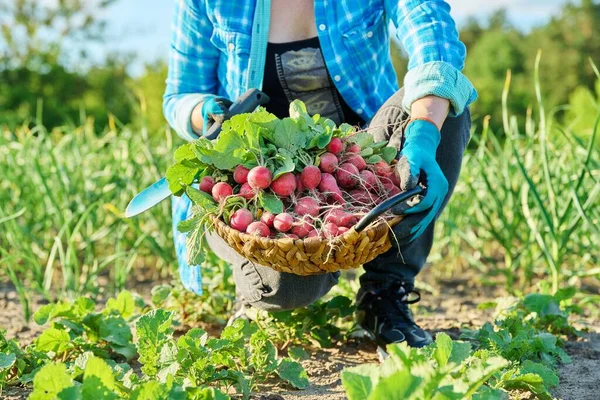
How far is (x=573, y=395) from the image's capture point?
1.50 metres

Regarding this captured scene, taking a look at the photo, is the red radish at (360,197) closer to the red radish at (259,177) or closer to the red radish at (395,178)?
the red radish at (395,178)

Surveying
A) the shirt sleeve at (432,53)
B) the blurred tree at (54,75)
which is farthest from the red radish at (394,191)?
Result: the blurred tree at (54,75)

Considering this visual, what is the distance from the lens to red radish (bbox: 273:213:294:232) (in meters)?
1.35

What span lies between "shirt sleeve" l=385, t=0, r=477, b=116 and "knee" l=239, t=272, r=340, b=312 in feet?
1.53

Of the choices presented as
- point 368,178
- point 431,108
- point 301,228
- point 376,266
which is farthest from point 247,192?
point 376,266

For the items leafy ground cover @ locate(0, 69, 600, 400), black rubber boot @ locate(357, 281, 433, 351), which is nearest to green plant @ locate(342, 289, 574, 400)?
leafy ground cover @ locate(0, 69, 600, 400)

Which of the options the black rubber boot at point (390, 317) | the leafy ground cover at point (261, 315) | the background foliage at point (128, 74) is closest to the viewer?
the leafy ground cover at point (261, 315)

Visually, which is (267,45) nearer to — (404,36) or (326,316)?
(404,36)

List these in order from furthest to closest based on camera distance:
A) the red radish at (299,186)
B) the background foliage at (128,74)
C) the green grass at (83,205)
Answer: the background foliage at (128,74) → the green grass at (83,205) → the red radish at (299,186)

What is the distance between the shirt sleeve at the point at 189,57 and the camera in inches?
76.7

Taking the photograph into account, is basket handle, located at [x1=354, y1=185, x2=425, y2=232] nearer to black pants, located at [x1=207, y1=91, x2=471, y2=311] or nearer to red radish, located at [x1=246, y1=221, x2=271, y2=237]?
red radish, located at [x1=246, y1=221, x2=271, y2=237]

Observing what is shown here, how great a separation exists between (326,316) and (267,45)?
2.46ft

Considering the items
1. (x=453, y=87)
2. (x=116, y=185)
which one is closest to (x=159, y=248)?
(x=116, y=185)

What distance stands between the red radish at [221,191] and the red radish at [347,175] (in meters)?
0.23
